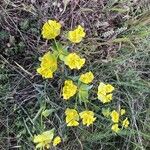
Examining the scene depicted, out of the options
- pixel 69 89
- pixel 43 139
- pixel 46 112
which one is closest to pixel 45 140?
pixel 43 139

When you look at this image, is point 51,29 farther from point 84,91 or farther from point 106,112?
point 106,112

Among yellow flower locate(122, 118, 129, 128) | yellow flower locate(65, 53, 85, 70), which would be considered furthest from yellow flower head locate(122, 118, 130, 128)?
yellow flower locate(65, 53, 85, 70)

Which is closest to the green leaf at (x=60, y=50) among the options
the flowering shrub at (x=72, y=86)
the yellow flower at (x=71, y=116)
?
the flowering shrub at (x=72, y=86)

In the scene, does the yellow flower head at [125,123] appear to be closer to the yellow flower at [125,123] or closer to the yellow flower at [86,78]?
the yellow flower at [125,123]

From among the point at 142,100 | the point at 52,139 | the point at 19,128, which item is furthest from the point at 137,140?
the point at 19,128

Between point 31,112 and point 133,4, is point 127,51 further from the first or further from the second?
point 31,112

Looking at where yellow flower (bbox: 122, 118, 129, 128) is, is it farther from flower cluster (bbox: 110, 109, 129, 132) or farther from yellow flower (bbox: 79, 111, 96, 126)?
yellow flower (bbox: 79, 111, 96, 126)
